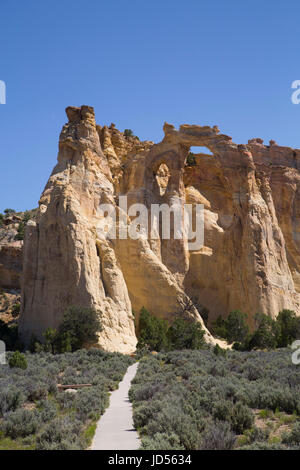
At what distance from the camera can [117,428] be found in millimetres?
12031

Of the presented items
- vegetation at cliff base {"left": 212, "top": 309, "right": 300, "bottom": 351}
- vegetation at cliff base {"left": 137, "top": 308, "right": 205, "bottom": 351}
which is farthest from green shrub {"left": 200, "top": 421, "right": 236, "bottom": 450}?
vegetation at cliff base {"left": 212, "top": 309, "right": 300, "bottom": 351}

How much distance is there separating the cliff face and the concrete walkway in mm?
16022

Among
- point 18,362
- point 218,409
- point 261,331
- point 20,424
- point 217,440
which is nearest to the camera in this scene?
point 217,440

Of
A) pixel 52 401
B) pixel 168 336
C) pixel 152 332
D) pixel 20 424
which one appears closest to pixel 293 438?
pixel 20 424

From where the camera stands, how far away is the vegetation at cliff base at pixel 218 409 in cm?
993

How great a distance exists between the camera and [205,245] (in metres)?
48.7

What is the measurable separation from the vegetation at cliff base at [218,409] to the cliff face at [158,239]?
13.8 m

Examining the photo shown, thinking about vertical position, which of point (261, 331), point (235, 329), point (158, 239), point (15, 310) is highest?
point (158, 239)

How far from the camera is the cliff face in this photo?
3391cm

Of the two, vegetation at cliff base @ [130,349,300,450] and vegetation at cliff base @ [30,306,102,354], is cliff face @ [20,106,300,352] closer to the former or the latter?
vegetation at cliff base @ [30,306,102,354]

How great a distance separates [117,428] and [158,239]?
105 ft

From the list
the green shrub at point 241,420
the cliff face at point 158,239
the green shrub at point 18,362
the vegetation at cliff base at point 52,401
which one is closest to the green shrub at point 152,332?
the cliff face at point 158,239

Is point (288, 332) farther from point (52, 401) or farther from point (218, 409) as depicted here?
point (218, 409)
